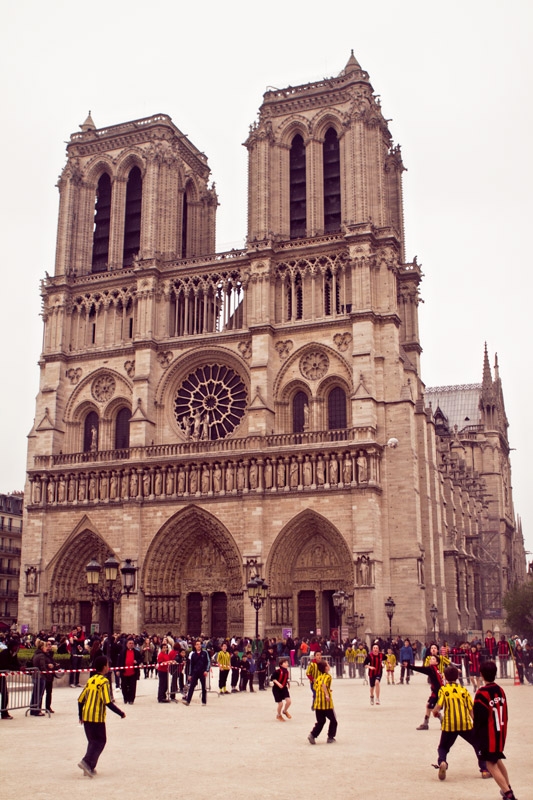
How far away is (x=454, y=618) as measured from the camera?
40.8m

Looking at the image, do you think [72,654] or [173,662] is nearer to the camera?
[173,662]

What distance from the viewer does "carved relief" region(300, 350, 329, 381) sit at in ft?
125

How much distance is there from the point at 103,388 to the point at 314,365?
1094 cm

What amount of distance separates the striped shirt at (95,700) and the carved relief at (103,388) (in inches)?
1280

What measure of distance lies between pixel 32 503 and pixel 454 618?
2067 cm

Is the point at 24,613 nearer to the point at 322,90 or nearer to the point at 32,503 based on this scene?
the point at 32,503

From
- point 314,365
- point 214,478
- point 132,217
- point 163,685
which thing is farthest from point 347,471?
point 132,217

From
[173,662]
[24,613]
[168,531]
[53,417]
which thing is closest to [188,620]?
[168,531]

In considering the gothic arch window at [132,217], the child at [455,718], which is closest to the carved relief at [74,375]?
the gothic arch window at [132,217]

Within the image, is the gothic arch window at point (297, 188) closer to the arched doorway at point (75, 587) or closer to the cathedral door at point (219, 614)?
the cathedral door at point (219, 614)

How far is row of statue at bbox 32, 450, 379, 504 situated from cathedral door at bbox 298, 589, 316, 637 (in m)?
4.66

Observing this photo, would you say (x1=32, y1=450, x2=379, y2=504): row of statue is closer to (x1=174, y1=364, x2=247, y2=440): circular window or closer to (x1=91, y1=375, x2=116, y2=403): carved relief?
(x1=174, y1=364, x2=247, y2=440): circular window

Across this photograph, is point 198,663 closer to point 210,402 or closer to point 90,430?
→ point 210,402

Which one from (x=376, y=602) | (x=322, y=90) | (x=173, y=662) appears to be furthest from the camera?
(x=322, y=90)
